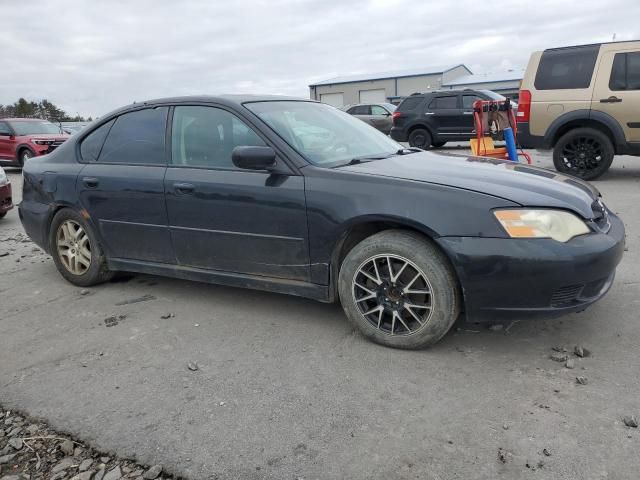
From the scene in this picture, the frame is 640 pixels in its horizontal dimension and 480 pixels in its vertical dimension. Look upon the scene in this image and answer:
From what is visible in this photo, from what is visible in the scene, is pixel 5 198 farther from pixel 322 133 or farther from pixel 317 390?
pixel 317 390

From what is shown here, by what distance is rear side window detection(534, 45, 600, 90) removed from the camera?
829cm

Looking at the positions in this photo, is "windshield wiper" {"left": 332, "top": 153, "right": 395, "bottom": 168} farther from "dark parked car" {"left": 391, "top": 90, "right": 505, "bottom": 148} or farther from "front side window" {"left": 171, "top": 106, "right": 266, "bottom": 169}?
"dark parked car" {"left": 391, "top": 90, "right": 505, "bottom": 148}

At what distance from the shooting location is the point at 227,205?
3.57 m

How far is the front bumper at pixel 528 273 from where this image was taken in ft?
9.13

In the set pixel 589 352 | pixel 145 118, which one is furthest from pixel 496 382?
pixel 145 118

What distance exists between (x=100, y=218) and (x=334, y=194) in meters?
2.11

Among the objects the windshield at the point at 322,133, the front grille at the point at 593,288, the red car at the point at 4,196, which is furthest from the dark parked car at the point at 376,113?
the front grille at the point at 593,288

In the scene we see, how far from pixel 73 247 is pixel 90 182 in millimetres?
671

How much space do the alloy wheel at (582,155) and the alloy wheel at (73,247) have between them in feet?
24.2

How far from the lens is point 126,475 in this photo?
225cm

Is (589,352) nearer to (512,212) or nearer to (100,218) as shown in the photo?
(512,212)

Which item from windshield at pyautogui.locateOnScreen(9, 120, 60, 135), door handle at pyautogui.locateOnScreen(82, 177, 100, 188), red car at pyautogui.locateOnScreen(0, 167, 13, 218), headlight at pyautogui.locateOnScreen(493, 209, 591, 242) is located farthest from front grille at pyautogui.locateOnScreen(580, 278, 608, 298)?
windshield at pyautogui.locateOnScreen(9, 120, 60, 135)

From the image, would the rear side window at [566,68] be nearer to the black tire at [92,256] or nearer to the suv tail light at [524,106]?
the suv tail light at [524,106]

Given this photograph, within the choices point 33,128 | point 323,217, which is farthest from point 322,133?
point 33,128
